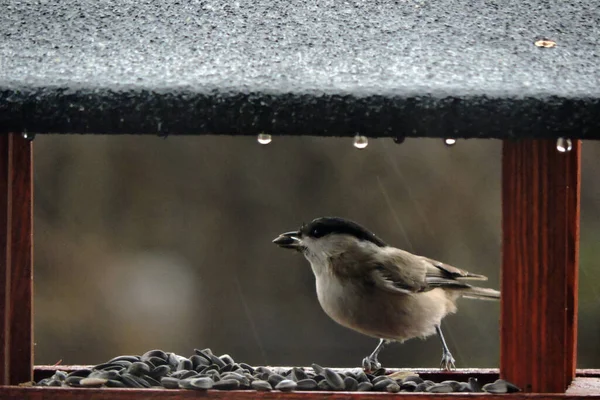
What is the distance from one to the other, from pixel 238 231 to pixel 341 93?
15.8 feet

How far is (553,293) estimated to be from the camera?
2.55m

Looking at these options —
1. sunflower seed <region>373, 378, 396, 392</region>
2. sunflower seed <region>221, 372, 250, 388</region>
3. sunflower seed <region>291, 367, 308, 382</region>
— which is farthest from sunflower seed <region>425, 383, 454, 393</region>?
sunflower seed <region>221, 372, 250, 388</region>

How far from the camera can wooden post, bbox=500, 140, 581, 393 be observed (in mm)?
2547

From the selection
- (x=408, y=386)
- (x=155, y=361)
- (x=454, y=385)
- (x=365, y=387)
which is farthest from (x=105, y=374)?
(x=454, y=385)

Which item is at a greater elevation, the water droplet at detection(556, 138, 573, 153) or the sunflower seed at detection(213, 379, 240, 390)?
the water droplet at detection(556, 138, 573, 153)

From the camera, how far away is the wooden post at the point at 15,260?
2.68 meters

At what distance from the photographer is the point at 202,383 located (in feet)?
8.30

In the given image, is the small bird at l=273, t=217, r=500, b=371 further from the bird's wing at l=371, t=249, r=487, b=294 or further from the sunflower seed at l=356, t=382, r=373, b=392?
the sunflower seed at l=356, t=382, r=373, b=392

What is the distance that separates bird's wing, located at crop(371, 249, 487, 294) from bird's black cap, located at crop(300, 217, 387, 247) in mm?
109

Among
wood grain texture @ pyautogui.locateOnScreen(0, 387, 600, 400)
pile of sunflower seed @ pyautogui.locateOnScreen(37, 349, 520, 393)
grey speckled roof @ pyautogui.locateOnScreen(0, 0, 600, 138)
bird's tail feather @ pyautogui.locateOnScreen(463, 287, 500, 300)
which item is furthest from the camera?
bird's tail feather @ pyautogui.locateOnScreen(463, 287, 500, 300)

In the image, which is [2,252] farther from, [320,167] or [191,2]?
[320,167]

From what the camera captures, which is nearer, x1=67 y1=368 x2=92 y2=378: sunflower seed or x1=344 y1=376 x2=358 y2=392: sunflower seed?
x1=344 y1=376 x2=358 y2=392: sunflower seed

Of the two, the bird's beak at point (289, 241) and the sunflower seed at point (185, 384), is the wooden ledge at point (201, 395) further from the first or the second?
the bird's beak at point (289, 241)

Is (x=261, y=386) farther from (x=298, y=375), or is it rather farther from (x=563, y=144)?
(x=563, y=144)
